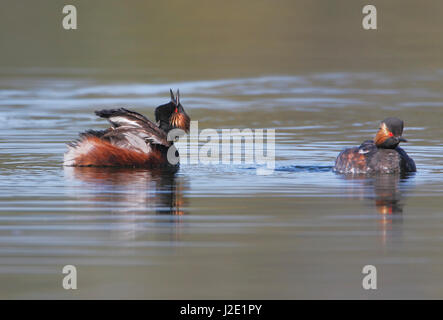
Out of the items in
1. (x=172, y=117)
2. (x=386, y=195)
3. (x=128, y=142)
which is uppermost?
(x=172, y=117)

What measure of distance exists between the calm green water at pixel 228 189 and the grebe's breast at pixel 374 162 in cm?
24

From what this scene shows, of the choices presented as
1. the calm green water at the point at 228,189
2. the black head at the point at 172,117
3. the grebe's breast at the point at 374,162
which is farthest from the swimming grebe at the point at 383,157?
the black head at the point at 172,117

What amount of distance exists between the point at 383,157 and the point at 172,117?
276 centimetres

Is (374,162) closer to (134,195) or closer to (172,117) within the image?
(172,117)

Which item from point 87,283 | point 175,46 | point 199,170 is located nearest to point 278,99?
point 199,170

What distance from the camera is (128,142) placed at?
1256cm

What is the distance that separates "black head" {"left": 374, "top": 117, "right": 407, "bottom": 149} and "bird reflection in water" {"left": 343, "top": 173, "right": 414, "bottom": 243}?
0.42m

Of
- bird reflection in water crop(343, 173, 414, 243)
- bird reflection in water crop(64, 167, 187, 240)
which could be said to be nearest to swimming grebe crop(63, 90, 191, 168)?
bird reflection in water crop(64, 167, 187, 240)

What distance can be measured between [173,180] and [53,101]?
10.2m

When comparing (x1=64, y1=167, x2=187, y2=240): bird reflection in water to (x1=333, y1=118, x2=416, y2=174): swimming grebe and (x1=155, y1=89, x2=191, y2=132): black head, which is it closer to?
(x1=155, y1=89, x2=191, y2=132): black head

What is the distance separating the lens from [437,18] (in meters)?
42.2

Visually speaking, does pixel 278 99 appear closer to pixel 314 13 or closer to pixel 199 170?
pixel 199 170

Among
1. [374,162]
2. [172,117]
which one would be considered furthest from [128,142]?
[374,162]

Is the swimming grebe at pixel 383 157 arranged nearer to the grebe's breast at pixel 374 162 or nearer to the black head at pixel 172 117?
the grebe's breast at pixel 374 162
